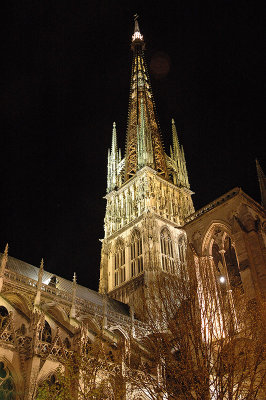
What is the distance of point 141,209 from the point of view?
141ft

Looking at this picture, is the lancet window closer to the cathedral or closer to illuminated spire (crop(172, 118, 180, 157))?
the cathedral

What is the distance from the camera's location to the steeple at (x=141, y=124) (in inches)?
1924

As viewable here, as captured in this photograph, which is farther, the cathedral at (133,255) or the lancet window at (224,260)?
the lancet window at (224,260)

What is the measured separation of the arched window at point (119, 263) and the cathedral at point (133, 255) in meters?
0.12

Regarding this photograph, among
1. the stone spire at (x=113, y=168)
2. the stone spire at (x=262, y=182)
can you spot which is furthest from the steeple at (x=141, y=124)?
the stone spire at (x=262, y=182)

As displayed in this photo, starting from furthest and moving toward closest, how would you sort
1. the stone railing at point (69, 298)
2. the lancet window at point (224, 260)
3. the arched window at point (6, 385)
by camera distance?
the stone railing at point (69, 298), the lancet window at point (224, 260), the arched window at point (6, 385)

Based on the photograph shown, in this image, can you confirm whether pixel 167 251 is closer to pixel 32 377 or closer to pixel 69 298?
pixel 69 298

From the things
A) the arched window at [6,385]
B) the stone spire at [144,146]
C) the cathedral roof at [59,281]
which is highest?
the stone spire at [144,146]

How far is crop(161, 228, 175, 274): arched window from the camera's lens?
4041 centimetres

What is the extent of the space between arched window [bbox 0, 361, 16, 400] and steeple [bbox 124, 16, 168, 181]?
31.6m

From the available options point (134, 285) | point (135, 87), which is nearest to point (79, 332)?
point (134, 285)

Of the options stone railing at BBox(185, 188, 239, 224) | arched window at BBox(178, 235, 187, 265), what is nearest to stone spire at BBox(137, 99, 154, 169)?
arched window at BBox(178, 235, 187, 265)

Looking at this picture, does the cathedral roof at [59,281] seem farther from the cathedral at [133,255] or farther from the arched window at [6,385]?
the arched window at [6,385]

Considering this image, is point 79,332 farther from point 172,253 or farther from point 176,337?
point 172,253
